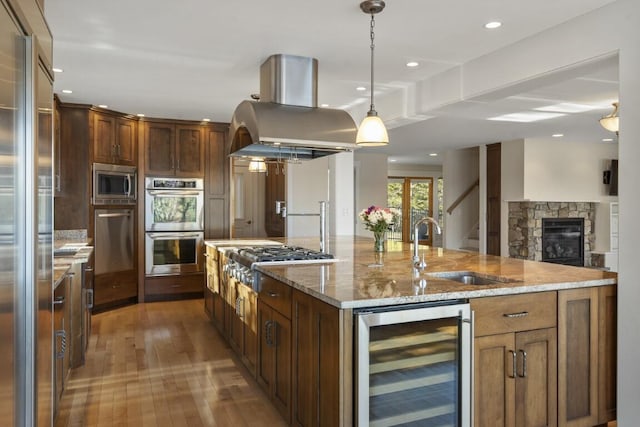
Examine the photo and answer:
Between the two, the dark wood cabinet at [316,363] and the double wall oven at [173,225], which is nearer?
the dark wood cabinet at [316,363]

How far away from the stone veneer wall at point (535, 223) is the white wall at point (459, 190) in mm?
1468

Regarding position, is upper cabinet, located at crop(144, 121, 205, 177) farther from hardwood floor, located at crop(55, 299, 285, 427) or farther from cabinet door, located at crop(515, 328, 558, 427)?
cabinet door, located at crop(515, 328, 558, 427)

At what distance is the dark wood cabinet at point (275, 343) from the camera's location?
2514mm

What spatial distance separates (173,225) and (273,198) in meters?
1.91

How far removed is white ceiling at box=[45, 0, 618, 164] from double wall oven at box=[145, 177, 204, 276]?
3.92 feet

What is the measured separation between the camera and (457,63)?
385cm

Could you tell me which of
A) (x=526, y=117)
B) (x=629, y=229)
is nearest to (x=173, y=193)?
(x=526, y=117)

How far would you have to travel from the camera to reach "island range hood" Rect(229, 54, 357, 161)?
11.0ft

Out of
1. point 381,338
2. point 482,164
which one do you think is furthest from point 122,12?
point 482,164

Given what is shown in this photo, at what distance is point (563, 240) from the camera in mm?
8008

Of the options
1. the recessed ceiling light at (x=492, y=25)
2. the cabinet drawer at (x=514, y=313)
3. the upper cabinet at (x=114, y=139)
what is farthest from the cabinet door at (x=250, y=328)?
the upper cabinet at (x=114, y=139)

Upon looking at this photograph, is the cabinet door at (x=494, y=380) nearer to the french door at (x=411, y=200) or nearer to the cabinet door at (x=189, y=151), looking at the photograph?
the cabinet door at (x=189, y=151)

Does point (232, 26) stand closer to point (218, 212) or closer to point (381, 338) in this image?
point (381, 338)

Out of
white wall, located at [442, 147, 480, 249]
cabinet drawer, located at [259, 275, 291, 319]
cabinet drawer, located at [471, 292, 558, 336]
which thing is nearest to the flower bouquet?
cabinet drawer, located at [259, 275, 291, 319]
